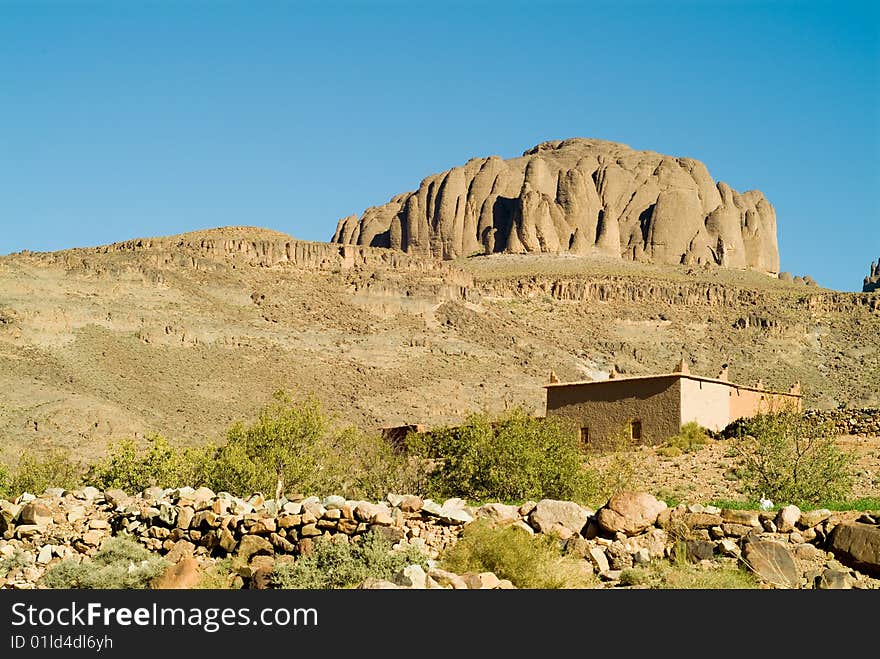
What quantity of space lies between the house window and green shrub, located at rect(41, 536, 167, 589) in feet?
68.6

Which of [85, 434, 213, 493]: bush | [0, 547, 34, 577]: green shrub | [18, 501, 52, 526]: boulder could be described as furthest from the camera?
[85, 434, 213, 493]: bush

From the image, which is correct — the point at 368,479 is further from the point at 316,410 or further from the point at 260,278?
the point at 260,278

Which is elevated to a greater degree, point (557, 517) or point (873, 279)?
point (873, 279)

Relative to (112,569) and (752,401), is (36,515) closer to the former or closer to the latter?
(112,569)

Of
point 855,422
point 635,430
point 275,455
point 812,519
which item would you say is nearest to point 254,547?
point 812,519

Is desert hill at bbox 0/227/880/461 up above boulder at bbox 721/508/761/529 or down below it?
above

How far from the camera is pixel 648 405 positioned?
3372 centimetres

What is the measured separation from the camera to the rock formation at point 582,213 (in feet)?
502


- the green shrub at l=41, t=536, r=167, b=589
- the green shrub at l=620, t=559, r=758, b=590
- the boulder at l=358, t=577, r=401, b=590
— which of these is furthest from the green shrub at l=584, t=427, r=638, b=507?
the boulder at l=358, t=577, r=401, b=590

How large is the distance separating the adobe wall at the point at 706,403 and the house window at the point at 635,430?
1.44 m

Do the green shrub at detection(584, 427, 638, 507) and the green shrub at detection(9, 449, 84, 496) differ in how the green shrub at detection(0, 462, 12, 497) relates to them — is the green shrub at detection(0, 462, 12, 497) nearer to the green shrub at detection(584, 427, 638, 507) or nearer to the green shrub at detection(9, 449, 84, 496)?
the green shrub at detection(9, 449, 84, 496)

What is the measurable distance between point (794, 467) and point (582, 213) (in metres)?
Result: 138

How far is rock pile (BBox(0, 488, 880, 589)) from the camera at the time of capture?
1184 cm

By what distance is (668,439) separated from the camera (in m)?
32.4
